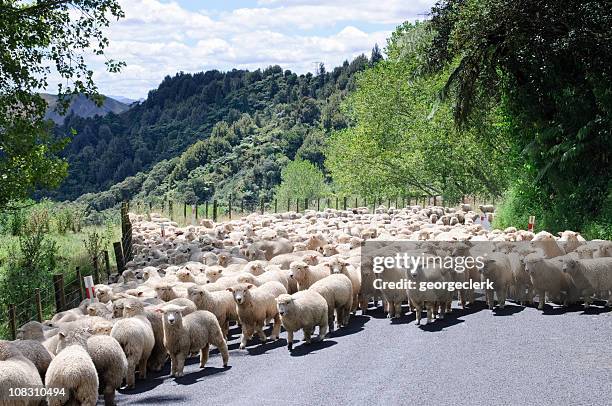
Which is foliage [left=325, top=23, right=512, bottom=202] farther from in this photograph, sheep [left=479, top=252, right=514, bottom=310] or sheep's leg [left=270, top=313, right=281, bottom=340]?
sheep's leg [left=270, top=313, right=281, bottom=340]

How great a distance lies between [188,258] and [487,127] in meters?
19.7

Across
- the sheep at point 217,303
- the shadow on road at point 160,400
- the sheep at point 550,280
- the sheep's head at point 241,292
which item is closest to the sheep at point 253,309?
the sheep's head at point 241,292

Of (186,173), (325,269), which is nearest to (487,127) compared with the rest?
(325,269)

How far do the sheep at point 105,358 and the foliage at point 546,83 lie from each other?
13879 mm

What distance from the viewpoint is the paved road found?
9750 millimetres

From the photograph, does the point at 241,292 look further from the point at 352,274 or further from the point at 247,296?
the point at 352,274

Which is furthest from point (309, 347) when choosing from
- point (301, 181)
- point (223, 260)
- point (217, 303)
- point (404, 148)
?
point (301, 181)

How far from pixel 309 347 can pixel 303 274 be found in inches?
101

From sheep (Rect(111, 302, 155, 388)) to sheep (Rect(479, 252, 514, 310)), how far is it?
6.62 m

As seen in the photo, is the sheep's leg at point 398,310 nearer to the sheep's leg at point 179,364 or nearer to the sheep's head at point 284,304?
the sheep's head at point 284,304

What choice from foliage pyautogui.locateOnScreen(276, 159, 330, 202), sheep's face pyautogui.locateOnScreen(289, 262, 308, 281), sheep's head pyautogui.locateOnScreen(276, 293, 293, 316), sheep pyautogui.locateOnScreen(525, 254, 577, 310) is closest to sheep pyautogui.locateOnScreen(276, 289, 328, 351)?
sheep's head pyautogui.locateOnScreen(276, 293, 293, 316)

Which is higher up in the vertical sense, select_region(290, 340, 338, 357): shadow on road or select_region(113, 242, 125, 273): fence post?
select_region(113, 242, 125, 273): fence post

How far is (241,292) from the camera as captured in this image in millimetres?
12750

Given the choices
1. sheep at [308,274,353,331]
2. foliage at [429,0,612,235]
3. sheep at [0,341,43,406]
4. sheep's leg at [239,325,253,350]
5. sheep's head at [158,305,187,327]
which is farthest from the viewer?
foliage at [429,0,612,235]
